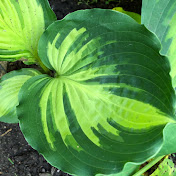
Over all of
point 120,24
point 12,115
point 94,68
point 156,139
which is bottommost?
point 12,115

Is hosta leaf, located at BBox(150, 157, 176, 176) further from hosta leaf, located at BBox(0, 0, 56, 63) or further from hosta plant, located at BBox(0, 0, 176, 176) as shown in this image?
hosta leaf, located at BBox(0, 0, 56, 63)

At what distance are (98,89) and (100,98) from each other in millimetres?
32

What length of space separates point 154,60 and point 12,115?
68 centimetres

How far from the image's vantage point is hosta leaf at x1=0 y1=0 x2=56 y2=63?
920mm

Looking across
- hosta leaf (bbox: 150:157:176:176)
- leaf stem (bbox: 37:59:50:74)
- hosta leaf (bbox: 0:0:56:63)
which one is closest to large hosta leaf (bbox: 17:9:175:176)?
hosta leaf (bbox: 0:0:56:63)

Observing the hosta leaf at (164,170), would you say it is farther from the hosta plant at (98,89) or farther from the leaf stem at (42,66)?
the leaf stem at (42,66)

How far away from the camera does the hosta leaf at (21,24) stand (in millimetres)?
920

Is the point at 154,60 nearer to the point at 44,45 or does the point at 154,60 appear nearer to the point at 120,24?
the point at 120,24

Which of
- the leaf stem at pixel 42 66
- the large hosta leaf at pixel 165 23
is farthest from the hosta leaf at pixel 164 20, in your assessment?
the leaf stem at pixel 42 66

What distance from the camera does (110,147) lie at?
746 mm

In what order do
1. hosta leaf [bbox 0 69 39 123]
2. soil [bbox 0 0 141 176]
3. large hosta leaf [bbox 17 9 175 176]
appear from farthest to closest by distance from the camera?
soil [bbox 0 0 141 176] < hosta leaf [bbox 0 69 39 123] < large hosta leaf [bbox 17 9 175 176]

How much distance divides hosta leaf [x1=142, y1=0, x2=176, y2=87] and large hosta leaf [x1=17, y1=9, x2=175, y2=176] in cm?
19

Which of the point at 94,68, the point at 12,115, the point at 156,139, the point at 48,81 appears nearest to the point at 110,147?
the point at 156,139

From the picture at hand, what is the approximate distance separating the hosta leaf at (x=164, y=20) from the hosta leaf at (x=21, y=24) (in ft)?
1.20
